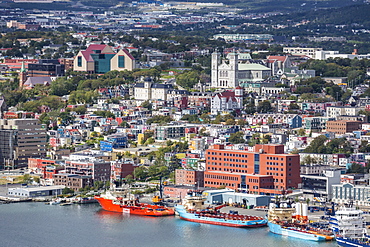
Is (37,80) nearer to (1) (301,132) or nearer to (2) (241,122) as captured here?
(2) (241,122)

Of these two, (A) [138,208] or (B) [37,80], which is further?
(B) [37,80]

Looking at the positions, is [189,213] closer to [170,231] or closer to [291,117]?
[170,231]

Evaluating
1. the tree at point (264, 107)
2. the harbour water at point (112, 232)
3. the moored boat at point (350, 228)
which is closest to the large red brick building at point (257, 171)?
the harbour water at point (112, 232)

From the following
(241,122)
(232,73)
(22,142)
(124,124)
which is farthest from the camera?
(232,73)

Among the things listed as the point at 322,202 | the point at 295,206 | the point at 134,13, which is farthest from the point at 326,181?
the point at 134,13

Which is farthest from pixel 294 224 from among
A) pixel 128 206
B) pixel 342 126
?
pixel 342 126

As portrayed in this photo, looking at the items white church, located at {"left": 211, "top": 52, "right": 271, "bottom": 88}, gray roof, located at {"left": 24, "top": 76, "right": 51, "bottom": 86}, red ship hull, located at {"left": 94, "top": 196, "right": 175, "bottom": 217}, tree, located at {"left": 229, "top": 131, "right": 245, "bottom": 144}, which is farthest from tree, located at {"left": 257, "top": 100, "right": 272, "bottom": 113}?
red ship hull, located at {"left": 94, "top": 196, "right": 175, "bottom": 217}

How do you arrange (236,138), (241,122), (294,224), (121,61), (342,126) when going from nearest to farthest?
1. (294,224)
2. (236,138)
3. (342,126)
4. (241,122)
5. (121,61)
